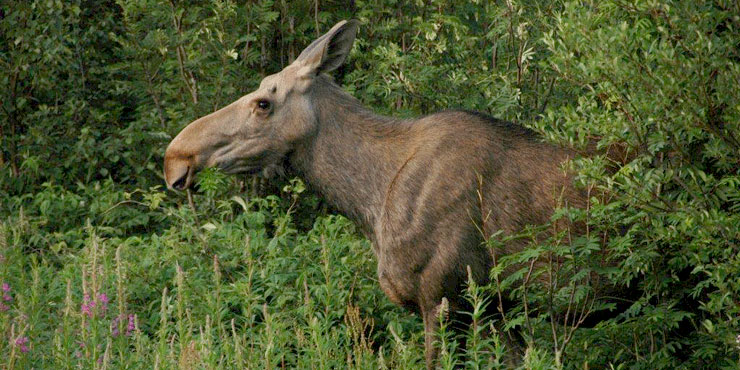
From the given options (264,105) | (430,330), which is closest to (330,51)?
(264,105)

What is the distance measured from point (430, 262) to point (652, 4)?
2.01m

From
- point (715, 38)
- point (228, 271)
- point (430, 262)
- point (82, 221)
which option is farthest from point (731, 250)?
point (82, 221)

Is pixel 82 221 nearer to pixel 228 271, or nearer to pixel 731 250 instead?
pixel 228 271

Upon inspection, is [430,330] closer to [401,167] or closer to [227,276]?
[401,167]

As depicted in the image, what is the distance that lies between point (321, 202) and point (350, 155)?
283 cm

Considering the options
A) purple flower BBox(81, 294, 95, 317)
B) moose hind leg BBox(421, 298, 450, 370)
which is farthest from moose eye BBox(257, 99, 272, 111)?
purple flower BBox(81, 294, 95, 317)

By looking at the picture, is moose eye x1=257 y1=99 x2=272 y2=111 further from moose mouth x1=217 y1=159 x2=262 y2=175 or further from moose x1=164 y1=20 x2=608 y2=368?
moose mouth x1=217 y1=159 x2=262 y2=175

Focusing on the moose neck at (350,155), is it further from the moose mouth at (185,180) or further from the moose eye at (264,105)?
the moose mouth at (185,180)

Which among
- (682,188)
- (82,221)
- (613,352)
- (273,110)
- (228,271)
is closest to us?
(682,188)

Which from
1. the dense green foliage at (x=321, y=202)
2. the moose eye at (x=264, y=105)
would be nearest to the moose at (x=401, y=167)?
the moose eye at (x=264, y=105)

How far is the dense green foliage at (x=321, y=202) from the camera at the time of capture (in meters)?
5.61

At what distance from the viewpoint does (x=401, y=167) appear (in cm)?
735

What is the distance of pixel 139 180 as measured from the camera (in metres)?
11.1

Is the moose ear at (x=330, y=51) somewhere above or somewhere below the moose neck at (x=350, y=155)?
above
